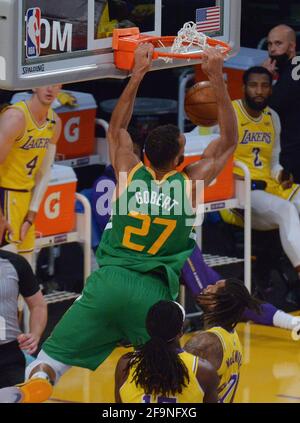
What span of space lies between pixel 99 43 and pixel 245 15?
18.5 feet

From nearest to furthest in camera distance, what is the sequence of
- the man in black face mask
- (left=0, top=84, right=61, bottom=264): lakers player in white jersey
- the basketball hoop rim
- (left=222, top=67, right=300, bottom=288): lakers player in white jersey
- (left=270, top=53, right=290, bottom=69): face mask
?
the basketball hoop rim < (left=0, top=84, right=61, bottom=264): lakers player in white jersey < (left=222, top=67, right=300, bottom=288): lakers player in white jersey < the man in black face mask < (left=270, top=53, right=290, bottom=69): face mask

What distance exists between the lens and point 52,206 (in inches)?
348

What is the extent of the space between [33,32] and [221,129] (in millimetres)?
1119

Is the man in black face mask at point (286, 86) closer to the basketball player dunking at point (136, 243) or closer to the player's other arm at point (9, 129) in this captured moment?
the player's other arm at point (9, 129)

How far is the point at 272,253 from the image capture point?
10133mm

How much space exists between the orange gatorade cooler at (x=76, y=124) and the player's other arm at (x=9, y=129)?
53.7 inches

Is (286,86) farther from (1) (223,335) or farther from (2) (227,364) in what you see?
(2) (227,364)

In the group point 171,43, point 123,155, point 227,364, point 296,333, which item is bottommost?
point 296,333

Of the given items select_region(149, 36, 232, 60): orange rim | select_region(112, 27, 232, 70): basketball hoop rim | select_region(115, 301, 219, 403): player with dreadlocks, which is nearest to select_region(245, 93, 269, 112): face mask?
select_region(149, 36, 232, 60): orange rim

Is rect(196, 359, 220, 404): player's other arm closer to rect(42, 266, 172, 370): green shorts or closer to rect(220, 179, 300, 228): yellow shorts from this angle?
rect(42, 266, 172, 370): green shorts

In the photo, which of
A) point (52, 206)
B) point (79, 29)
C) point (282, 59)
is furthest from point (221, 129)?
point (282, 59)

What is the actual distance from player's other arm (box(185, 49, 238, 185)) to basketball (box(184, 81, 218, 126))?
0.48 meters

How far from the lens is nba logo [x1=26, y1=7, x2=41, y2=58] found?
6402mm

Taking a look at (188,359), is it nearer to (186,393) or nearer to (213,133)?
(186,393)
